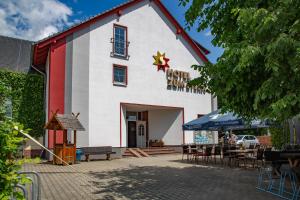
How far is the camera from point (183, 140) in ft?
75.6

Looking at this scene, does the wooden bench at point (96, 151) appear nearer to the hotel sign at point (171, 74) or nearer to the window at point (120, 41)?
the window at point (120, 41)

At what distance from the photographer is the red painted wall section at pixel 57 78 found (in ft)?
61.3

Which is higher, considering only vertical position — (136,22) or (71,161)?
(136,22)

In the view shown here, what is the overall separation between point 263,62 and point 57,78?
49.5 feet

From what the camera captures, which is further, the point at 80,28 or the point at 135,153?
the point at 135,153

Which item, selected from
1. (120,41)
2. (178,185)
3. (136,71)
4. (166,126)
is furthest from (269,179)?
(166,126)

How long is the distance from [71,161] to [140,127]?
9419mm

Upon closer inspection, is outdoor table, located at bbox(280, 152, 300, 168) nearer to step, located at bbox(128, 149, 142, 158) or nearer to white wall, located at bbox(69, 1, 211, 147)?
step, located at bbox(128, 149, 142, 158)

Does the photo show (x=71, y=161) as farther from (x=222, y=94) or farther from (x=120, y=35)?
(x=222, y=94)

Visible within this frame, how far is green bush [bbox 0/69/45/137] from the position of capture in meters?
19.6

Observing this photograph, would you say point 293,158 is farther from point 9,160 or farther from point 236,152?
point 9,160

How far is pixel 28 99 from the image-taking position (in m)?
20.0

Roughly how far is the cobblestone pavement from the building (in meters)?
7.29

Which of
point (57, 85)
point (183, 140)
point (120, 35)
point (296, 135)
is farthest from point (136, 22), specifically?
point (296, 135)
